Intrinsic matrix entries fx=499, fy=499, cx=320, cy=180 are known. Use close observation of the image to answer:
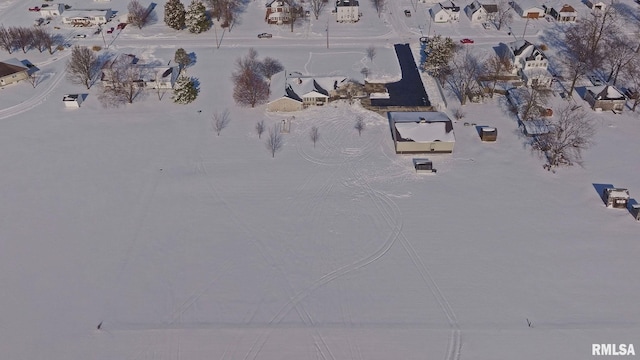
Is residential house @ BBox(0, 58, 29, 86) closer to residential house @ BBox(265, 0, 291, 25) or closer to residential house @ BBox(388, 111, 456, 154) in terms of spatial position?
residential house @ BBox(265, 0, 291, 25)

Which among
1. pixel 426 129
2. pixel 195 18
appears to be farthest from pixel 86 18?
pixel 426 129

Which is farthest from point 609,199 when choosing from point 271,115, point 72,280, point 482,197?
point 72,280

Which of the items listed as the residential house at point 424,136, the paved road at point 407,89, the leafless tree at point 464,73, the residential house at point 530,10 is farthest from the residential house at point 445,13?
the residential house at point 424,136

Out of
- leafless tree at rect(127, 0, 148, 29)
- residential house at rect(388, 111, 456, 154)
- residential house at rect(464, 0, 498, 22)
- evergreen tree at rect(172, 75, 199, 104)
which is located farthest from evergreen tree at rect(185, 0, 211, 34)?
residential house at rect(464, 0, 498, 22)

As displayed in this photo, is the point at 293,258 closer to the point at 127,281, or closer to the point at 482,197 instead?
the point at 127,281

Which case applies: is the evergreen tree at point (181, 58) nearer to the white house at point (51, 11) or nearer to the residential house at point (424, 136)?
the white house at point (51, 11)

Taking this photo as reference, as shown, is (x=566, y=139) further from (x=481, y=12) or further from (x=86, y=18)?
(x=86, y=18)
